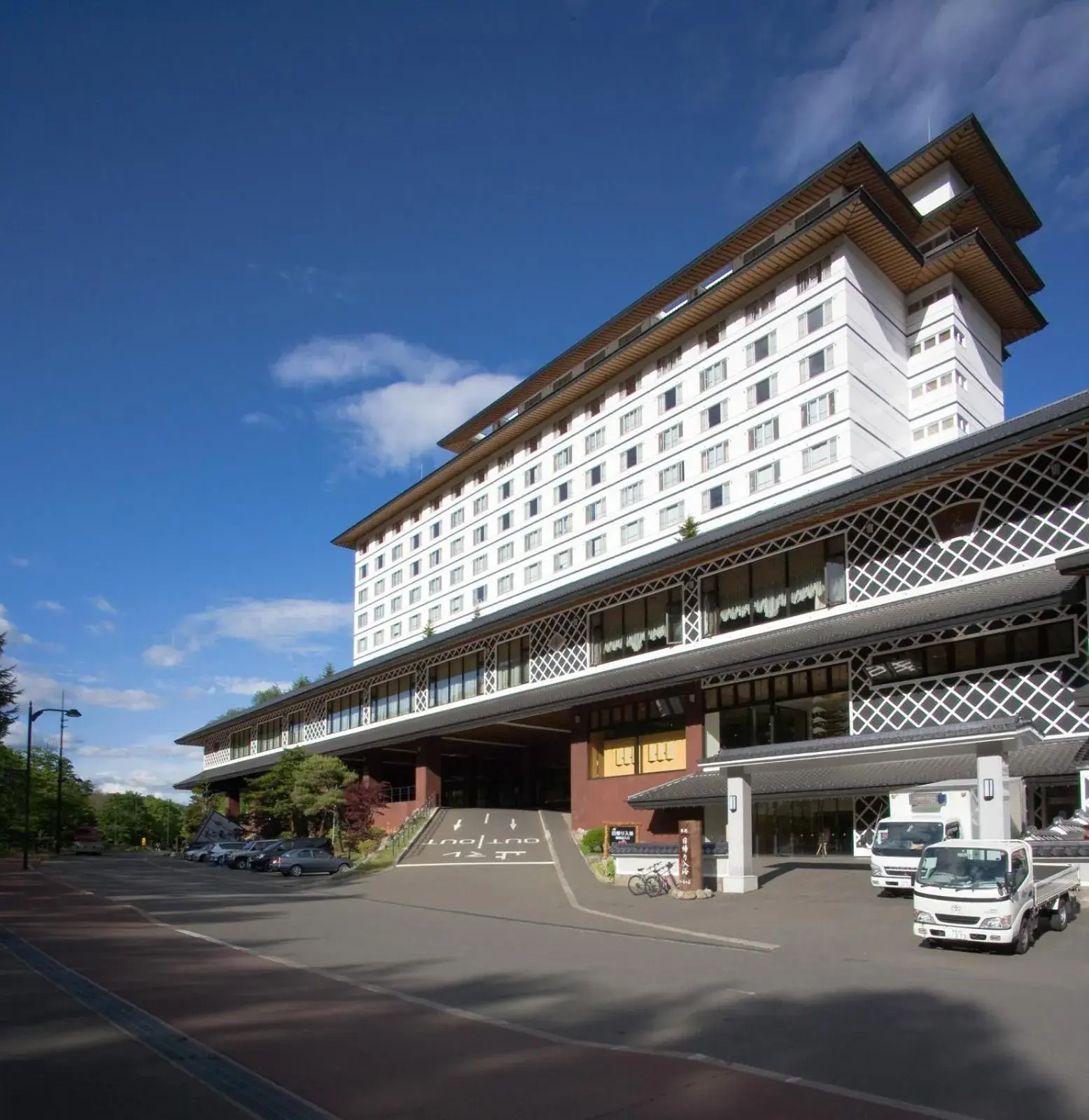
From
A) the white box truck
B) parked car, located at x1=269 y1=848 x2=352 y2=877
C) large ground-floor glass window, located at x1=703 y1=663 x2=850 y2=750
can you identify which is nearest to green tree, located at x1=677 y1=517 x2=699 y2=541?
large ground-floor glass window, located at x1=703 y1=663 x2=850 y2=750

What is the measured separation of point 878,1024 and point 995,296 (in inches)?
2135

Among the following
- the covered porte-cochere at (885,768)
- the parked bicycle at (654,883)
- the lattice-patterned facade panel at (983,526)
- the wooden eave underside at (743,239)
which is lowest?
the parked bicycle at (654,883)

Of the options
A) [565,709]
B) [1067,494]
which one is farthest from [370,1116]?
[565,709]

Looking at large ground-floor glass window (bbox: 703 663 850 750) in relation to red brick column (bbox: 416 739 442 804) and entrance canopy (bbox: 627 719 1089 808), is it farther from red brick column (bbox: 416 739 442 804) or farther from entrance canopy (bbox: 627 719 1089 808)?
red brick column (bbox: 416 739 442 804)

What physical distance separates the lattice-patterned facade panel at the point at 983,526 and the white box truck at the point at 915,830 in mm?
8084

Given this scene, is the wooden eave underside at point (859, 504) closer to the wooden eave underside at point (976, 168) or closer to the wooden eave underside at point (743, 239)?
the wooden eave underside at point (743, 239)

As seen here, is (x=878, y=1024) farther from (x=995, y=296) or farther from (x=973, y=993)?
(x=995, y=296)

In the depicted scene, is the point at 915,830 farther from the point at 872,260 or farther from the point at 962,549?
the point at 872,260

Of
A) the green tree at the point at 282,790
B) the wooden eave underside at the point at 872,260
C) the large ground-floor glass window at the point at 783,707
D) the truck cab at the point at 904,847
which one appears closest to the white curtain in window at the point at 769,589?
the large ground-floor glass window at the point at 783,707

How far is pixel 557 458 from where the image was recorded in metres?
68.8

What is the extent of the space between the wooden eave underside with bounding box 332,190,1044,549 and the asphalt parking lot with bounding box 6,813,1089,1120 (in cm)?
3218

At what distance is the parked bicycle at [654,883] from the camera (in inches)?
1094

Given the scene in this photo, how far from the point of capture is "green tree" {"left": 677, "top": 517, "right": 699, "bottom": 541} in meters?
55.3

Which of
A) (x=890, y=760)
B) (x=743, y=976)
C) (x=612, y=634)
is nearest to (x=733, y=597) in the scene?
(x=612, y=634)
